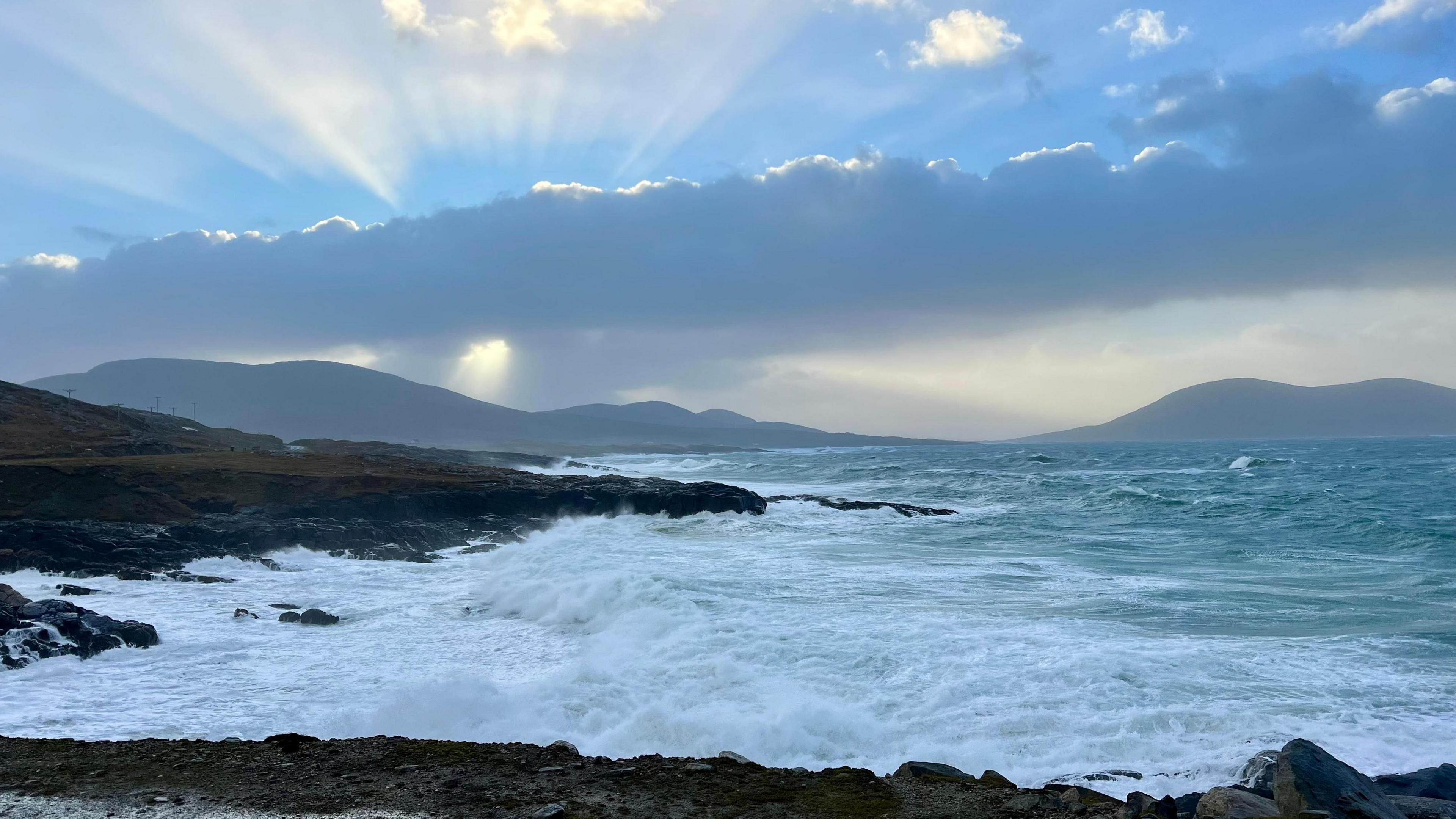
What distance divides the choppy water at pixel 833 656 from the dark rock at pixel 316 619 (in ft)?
1.16

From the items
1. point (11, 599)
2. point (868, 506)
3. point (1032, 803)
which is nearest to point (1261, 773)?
point (1032, 803)

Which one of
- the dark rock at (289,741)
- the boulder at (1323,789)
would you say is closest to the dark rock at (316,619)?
the dark rock at (289,741)

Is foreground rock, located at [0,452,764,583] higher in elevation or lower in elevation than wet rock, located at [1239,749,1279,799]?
higher

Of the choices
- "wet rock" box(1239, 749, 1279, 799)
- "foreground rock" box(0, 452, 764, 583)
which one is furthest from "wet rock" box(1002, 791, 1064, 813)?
"foreground rock" box(0, 452, 764, 583)

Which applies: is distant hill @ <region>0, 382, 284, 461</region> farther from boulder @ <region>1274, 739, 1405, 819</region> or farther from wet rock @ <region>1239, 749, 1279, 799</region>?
boulder @ <region>1274, 739, 1405, 819</region>

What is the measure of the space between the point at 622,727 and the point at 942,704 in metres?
3.46

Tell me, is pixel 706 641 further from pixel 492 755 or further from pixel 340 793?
pixel 340 793

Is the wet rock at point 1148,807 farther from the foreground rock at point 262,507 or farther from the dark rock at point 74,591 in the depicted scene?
the foreground rock at point 262,507

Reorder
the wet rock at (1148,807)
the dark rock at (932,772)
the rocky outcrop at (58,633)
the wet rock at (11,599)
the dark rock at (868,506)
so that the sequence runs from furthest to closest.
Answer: the dark rock at (868,506) < the wet rock at (11,599) < the rocky outcrop at (58,633) < the dark rock at (932,772) < the wet rock at (1148,807)

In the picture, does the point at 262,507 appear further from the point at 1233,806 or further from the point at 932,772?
the point at 1233,806

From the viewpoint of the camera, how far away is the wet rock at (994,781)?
22.0ft

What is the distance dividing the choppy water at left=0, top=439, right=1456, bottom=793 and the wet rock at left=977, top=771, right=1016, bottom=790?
887 mm

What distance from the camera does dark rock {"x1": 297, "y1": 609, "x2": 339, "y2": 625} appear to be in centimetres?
1417

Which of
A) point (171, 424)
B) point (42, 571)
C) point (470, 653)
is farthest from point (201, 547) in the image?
point (171, 424)
